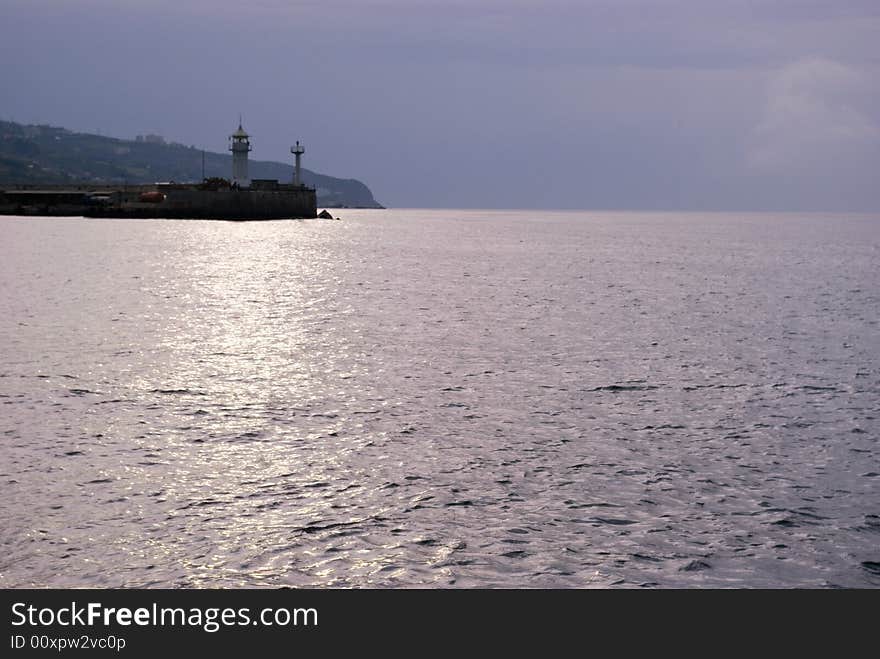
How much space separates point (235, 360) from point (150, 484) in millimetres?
16158

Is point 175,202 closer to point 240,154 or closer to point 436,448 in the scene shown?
point 240,154

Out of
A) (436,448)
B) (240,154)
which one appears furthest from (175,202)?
(436,448)

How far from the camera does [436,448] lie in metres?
21.1

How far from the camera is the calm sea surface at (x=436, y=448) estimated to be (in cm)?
1417

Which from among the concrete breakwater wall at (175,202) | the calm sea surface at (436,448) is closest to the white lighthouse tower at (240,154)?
the concrete breakwater wall at (175,202)

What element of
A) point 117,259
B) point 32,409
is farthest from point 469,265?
point 32,409

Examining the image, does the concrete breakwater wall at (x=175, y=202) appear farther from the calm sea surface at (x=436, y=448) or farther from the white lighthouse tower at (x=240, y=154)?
the calm sea surface at (x=436, y=448)

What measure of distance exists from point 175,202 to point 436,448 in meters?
165

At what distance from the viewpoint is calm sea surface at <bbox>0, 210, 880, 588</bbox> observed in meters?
14.2

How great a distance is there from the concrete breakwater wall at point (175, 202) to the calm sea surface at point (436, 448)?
403 ft
